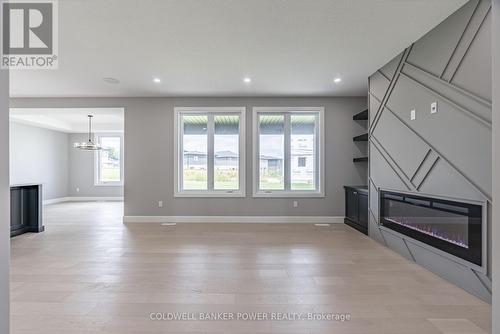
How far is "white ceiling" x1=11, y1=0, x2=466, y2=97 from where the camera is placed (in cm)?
256

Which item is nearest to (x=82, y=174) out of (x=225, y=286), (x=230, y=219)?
(x=230, y=219)

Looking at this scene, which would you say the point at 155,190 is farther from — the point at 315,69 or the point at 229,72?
the point at 315,69

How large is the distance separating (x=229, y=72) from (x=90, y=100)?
139 inches

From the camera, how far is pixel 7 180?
1.19m

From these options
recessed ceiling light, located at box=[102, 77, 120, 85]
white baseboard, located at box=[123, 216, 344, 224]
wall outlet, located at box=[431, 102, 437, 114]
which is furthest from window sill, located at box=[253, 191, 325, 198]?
recessed ceiling light, located at box=[102, 77, 120, 85]

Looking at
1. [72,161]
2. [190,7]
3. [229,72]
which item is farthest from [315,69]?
[72,161]

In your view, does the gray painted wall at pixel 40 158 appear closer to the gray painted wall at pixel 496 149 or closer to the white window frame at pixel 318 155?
the white window frame at pixel 318 155

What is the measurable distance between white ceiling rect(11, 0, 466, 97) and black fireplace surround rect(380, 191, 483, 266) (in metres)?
1.98

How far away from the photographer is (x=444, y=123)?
273cm

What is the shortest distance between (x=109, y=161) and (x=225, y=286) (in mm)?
9145

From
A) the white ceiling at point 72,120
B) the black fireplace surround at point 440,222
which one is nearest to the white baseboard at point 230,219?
the black fireplace surround at point 440,222

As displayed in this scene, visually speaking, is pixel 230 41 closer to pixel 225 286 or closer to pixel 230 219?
pixel 225 286

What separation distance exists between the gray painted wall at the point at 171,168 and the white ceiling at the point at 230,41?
709mm

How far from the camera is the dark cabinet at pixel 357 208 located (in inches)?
182
